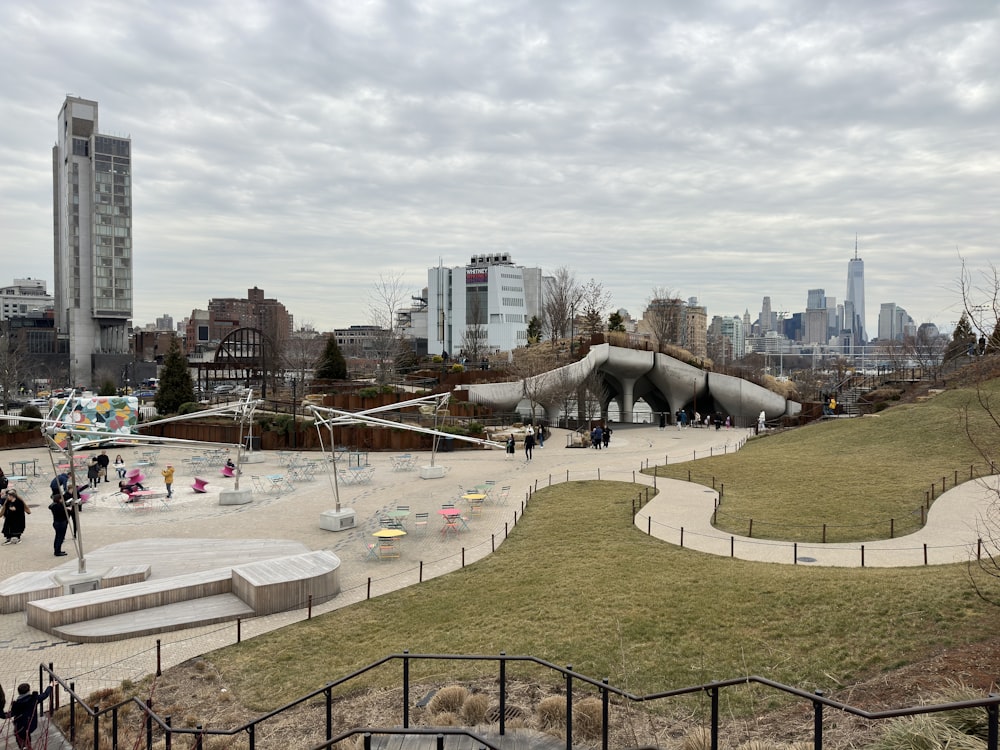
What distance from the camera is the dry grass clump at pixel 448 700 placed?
850cm

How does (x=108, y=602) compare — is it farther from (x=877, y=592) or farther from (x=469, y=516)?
(x=877, y=592)

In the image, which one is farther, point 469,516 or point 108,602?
point 469,516

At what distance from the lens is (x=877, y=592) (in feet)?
38.5

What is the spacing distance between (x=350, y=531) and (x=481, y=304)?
100634mm

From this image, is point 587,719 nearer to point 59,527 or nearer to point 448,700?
point 448,700

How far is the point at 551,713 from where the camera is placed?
8.02 m

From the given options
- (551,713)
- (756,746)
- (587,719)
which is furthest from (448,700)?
(756,746)

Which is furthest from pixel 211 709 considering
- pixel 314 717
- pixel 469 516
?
pixel 469 516

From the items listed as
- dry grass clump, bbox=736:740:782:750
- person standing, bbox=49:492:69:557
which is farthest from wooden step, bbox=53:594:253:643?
dry grass clump, bbox=736:740:782:750

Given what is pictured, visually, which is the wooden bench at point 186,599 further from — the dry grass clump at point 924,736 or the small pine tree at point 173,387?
the small pine tree at point 173,387

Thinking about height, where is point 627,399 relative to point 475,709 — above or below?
above

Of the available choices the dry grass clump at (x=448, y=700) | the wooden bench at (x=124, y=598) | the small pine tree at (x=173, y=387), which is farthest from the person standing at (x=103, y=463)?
the dry grass clump at (x=448, y=700)

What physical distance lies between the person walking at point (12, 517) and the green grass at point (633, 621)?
37.6 feet

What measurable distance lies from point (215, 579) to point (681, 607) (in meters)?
10.0
